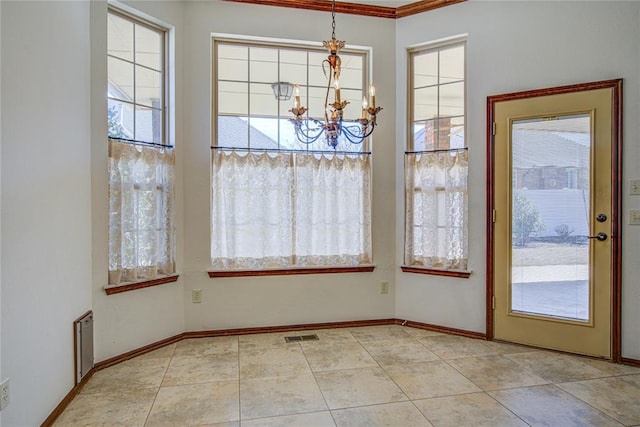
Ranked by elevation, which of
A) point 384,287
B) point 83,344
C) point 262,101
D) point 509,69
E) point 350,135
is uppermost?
point 509,69

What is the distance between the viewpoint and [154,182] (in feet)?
10.4

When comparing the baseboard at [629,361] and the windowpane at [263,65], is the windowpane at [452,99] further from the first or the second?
the baseboard at [629,361]

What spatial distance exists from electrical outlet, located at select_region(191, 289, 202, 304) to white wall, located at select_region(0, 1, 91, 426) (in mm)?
917

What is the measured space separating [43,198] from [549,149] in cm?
344

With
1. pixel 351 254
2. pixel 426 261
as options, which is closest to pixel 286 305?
pixel 351 254

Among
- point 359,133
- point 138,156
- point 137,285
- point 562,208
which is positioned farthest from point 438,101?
point 137,285

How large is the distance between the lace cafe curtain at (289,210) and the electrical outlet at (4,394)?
6.00 ft

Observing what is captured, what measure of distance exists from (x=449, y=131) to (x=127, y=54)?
277 centimetres

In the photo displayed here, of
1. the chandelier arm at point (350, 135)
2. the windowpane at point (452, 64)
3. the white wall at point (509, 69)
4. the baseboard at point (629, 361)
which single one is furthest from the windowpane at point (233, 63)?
the baseboard at point (629, 361)

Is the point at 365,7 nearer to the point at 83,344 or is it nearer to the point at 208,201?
the point at 208,201

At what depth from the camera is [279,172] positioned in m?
3.61

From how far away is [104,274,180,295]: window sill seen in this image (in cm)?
290

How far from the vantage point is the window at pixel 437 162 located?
357cm

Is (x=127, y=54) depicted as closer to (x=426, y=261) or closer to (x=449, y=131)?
(x=449, y=131)
